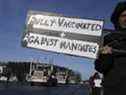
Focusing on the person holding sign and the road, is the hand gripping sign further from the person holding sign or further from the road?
the road

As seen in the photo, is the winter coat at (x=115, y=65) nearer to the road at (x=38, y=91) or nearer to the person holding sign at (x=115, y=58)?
the person holding sign at (x=115, y=58)

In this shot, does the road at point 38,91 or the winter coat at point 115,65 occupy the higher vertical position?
the winter coat at point 115,65

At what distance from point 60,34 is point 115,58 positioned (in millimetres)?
1386

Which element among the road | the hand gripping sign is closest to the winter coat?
the hand gripping sign

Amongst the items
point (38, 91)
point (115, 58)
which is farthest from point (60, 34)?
point (38, 91)

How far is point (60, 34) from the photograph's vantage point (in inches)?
226

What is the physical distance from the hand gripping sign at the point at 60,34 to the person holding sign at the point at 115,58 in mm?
1081

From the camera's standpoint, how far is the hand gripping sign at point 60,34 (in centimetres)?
573

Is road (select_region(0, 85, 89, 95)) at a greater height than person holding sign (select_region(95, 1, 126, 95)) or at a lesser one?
lesser

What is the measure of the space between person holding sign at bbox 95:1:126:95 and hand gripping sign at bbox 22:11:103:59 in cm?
108

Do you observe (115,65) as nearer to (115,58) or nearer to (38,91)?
(115,58)

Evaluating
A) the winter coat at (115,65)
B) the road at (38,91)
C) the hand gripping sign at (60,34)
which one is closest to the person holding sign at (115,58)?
the winter coat at (115,65)

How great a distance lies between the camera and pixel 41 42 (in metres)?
5.89

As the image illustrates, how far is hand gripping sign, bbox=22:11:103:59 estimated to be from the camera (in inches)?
225
